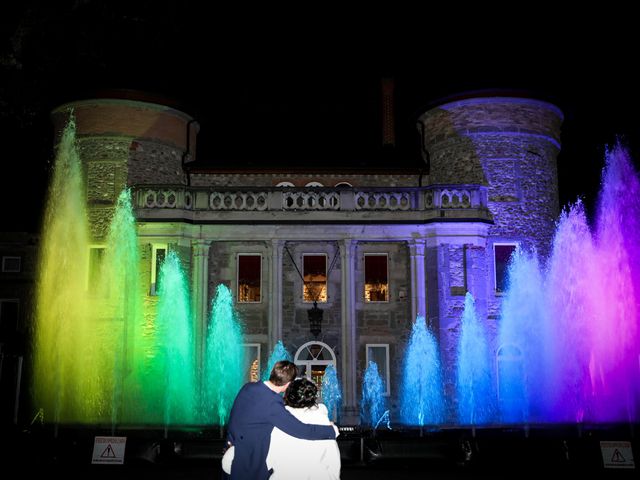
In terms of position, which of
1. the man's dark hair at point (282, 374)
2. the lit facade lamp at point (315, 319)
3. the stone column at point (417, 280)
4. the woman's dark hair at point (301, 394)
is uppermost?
the stone column at point (417, 280)

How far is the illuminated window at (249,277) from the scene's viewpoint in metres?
28.8

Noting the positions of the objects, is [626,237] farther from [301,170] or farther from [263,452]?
[263,452]

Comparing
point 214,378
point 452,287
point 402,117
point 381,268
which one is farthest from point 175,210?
point 402,117

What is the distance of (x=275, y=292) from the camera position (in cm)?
2791

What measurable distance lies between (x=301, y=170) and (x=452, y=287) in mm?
8419

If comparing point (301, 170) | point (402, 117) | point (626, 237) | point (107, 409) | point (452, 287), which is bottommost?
point (107, 409)

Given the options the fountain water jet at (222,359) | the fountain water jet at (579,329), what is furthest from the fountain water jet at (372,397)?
the fountain water jet at (222,359)

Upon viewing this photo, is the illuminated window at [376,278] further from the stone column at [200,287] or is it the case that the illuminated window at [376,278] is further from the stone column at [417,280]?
the stone column at [200,287]

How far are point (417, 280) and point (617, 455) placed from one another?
48.3ft

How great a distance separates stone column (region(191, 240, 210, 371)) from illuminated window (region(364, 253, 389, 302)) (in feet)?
20.4

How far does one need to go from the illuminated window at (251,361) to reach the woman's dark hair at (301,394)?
21166 millimetres

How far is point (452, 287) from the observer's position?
90.1ft

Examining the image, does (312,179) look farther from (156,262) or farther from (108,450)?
(108,450)

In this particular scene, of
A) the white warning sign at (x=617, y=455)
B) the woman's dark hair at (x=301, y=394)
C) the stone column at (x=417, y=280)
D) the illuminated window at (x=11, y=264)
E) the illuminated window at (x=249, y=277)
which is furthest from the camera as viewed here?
the illuminated window at (x=11, y=264)
